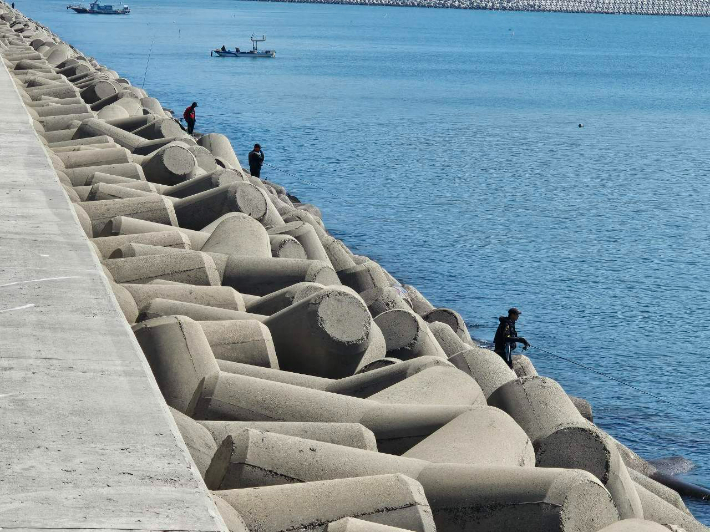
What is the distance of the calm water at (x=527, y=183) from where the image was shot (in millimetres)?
17078

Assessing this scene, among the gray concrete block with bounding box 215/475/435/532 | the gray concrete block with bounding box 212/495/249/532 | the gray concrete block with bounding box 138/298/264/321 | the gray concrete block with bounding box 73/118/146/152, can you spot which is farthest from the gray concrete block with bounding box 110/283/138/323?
the gray concrete block with bounding box 73/118/146/152

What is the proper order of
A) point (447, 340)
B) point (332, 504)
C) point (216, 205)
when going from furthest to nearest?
1. point (216, 205)
2. point (447, 340)
3. point (332, 504)

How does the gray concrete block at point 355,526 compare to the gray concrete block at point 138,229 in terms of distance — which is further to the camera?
the gray concrete block at point 138,229

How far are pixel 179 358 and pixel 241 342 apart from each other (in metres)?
0.82

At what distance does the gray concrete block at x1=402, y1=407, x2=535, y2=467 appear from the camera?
564 cm

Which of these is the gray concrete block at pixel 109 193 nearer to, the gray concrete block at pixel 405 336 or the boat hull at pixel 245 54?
the gray concrete block at pixel 405 336

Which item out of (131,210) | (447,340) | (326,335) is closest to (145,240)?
(131,210)

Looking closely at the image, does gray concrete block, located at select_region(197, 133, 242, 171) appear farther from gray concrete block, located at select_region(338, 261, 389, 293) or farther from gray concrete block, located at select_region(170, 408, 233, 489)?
gray concrete block, located at select_region(170, 408, 233, 489)

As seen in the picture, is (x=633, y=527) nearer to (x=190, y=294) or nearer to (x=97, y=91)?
(x=190, y=294)

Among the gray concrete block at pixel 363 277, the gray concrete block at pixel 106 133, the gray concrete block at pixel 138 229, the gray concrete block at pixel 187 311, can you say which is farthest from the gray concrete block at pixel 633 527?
the gray concrete block at pixel 106 133

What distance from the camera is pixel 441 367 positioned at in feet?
23.4

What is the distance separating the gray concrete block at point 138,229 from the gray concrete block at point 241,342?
2919mm

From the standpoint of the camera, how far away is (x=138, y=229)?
1020 centimetres

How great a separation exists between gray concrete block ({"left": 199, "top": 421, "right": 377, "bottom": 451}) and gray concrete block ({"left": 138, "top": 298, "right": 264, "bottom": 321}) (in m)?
1.88
